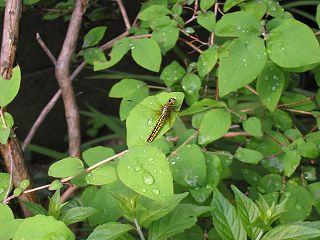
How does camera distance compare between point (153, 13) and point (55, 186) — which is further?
point (153, 13)

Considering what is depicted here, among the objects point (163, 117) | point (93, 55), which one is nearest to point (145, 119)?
point (163, 117)

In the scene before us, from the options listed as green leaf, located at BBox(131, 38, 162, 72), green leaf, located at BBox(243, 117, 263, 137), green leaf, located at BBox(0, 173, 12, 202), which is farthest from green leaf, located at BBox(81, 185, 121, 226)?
green leaf, located at BBox(243, 117, 263, 137)

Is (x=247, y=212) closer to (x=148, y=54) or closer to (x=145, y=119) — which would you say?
(x=145, y=119)

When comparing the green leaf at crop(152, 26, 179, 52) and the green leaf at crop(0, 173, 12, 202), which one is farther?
the green leaf at crop(152, 26, 179, 52)

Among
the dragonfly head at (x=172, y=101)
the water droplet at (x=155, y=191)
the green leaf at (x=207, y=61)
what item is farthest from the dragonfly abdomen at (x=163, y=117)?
the green leaf at (x=207, y=61)

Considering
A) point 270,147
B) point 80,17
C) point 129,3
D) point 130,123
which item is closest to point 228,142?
point 270,147

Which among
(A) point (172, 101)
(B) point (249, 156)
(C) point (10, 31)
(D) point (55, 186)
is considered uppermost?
(C) point (10, 31)

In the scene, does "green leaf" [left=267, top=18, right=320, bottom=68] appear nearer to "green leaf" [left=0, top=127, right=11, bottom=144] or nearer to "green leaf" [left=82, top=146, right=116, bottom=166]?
"green leaf" [left=82, top=146, right=116, bottom=166]
